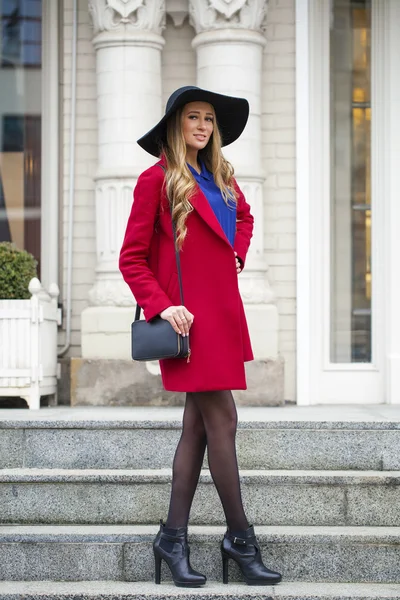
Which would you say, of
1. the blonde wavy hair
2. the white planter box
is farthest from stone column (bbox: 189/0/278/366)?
the blonde wavy hair

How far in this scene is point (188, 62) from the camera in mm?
7496

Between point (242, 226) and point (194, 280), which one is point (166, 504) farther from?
point (242, 226)

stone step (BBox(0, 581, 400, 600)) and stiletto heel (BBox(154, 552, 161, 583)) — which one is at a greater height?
stiletto heel (BBox(154, 552, 161, 583))

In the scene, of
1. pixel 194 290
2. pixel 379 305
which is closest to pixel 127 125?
pixel 379 305

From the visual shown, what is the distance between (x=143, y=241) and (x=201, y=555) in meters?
1.41

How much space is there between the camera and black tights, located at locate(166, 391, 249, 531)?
4602 mm

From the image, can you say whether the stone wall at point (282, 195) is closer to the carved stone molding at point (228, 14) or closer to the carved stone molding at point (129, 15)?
the carved stone molding at point (228, 14)

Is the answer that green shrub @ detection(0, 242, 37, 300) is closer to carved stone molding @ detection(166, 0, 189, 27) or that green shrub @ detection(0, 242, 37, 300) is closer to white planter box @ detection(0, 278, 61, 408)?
white planter box @ detection(0, 278, 61, 408)

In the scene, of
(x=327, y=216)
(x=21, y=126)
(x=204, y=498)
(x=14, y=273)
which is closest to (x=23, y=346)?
(x=14, y=273)

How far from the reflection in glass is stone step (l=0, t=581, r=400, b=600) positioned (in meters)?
3.00

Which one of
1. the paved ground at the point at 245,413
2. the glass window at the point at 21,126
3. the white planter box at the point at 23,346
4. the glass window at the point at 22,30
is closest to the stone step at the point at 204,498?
the paved ground at the point at 245,413

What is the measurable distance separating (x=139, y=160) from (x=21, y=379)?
1.57 meters

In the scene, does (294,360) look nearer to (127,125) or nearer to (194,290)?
(127,125)

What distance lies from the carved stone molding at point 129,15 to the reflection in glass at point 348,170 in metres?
1.25
